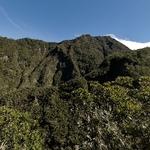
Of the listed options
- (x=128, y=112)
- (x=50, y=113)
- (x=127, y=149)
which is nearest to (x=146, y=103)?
(x=128, y=112)

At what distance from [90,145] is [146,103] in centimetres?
556

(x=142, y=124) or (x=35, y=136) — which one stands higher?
(x=142, y=124)

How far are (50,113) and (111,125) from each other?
163 meters

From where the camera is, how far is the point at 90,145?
108 feet

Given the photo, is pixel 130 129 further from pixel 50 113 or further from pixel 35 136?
pixel 50 113

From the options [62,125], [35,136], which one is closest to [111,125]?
[35,136]

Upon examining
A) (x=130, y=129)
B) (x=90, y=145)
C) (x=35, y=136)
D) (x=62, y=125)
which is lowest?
(x=62, y=125)

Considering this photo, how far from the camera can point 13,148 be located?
81.9 metres

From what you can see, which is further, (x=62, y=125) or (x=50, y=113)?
(x=50, y=113)

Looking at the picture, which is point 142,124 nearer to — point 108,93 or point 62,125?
point 108,93

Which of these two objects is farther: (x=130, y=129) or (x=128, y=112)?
(x=128, y=112)

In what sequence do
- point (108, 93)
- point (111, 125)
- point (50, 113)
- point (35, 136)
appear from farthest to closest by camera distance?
1. point (50, 113)
2. point (35, 136)
3. point (108, 93)
4. point (111, 125)

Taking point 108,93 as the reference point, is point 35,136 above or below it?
below

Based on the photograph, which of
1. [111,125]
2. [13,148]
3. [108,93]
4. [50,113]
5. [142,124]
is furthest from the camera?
[50,113]
